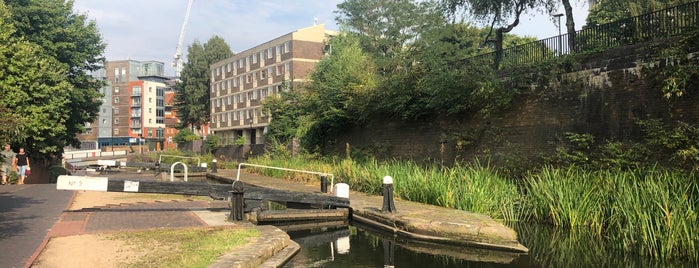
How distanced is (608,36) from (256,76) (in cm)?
5549

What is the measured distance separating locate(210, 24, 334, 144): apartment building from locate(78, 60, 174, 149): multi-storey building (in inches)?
1589

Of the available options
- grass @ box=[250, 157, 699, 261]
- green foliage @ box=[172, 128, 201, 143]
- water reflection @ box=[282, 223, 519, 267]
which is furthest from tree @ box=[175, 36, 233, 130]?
water reflection @ box=[282, 223, 519, 267]

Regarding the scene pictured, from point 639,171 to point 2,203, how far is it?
14797 mm

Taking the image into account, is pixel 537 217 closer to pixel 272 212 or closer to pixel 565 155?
pixel 565 155

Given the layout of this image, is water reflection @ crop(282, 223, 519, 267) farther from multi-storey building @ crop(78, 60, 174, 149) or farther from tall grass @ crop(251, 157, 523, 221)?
multi-storey building @ crop(78, 60, 174, 149)

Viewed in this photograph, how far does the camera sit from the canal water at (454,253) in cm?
768

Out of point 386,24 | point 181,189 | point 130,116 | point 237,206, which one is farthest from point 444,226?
point 130,116

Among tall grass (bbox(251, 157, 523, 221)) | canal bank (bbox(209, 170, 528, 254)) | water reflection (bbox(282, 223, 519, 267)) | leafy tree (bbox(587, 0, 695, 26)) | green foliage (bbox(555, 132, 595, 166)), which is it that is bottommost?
water reflection (bbox(282, 223, 519, 267))

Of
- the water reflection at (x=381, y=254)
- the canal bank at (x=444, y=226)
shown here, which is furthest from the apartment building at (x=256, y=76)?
the water reflection at (x=381, y=254)

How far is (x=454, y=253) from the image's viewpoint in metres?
8.40

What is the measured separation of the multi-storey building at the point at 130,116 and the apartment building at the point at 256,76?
40365mm

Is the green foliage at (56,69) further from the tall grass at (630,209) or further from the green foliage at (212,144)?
the tall grass at (630,209)

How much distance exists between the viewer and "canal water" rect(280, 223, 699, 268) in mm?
7680

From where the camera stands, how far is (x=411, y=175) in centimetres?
1466
